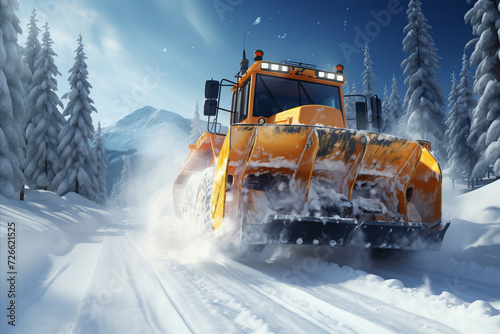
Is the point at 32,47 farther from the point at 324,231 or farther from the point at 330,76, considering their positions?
the point at 324,231

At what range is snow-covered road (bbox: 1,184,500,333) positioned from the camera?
2.14 m

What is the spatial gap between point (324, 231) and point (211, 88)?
9.07ft

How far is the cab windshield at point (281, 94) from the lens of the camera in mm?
5309

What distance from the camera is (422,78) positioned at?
22516 mm

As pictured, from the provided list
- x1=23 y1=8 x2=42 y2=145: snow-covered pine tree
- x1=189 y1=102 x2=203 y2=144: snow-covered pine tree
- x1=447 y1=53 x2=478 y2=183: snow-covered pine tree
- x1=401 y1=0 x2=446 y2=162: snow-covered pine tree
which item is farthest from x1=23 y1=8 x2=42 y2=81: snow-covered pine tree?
x1=447 y1=53 x2=478 y2=183: snow-covered pine tree

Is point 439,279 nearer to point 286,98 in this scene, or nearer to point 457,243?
point 457,243

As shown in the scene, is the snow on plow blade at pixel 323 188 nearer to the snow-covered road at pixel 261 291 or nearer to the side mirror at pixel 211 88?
the snow-covered road at pixel 261 291

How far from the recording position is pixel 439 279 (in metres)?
3.36

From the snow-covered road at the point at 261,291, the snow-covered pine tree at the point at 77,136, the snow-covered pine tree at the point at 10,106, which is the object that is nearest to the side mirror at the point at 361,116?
the snow-covered road at the point at 261,291

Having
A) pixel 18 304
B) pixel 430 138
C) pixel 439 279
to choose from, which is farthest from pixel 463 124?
pixel 18 304

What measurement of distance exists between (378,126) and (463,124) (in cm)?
3294

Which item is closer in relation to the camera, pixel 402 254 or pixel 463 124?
pixel 402 254

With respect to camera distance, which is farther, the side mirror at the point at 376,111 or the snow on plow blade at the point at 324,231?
the side mirror at the point at 376,111

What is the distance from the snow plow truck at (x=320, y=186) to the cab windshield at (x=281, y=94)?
545 millimetres
